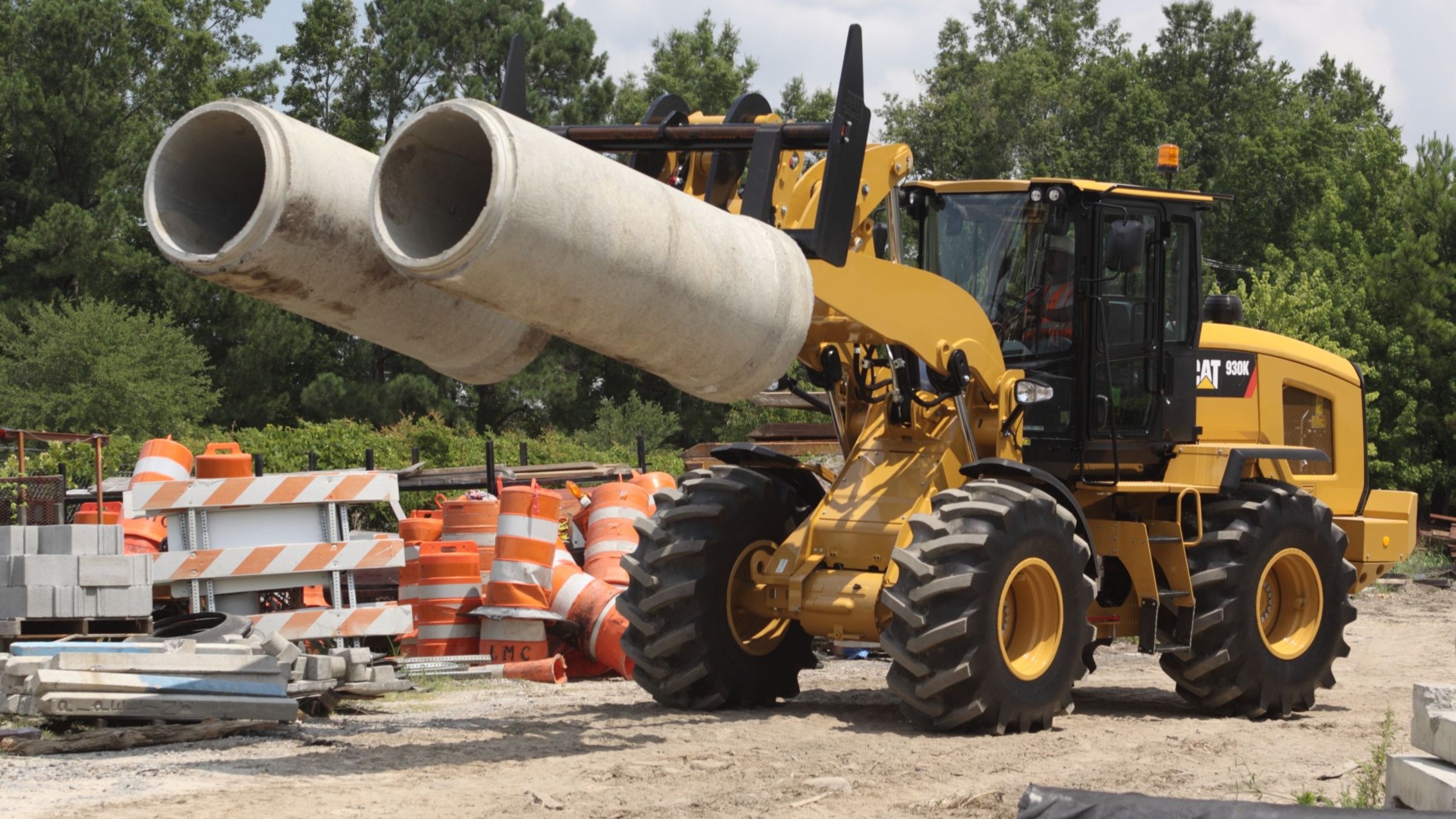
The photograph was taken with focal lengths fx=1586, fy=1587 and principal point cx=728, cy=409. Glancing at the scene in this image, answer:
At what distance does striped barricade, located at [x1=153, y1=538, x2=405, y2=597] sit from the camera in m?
11.8

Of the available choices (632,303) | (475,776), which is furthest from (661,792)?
(632,303)

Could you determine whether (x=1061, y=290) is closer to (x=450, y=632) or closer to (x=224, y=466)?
(x=450, y=632)

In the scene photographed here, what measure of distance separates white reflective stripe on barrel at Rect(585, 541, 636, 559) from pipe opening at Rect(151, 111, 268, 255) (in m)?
6.79

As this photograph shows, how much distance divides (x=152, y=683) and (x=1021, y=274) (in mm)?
5914

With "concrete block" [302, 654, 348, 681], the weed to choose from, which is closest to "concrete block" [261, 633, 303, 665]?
"concrete block" [302, 654, 348, 681]

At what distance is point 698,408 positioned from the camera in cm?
5053

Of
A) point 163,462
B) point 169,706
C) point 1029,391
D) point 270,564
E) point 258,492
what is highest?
point 1029,391

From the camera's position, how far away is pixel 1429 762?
5992 mm

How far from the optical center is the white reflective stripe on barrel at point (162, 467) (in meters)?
13.6

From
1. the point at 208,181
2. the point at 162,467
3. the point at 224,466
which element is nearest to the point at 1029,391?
the point at 208,181

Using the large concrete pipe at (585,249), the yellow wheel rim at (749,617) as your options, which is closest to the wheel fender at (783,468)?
the yellow wheel rim at (749,617)

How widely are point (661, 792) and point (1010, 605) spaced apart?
3.07m

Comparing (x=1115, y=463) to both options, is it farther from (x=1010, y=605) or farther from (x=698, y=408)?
(x=698, y=408)

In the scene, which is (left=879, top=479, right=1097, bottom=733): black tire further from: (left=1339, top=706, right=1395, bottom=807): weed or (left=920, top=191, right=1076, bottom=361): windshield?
(left=1339, top=706, right=1395, bottom=807): weed
